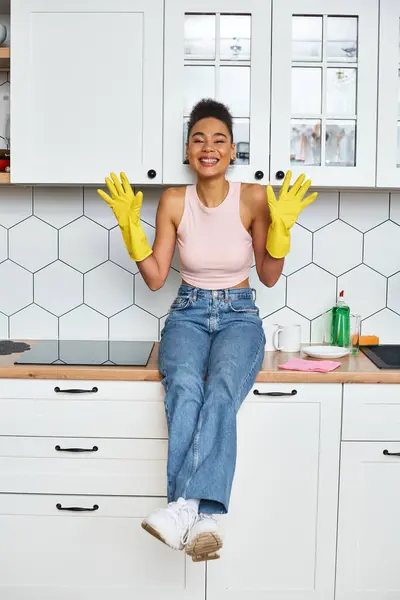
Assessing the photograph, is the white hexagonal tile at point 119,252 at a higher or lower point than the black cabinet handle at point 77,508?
higher

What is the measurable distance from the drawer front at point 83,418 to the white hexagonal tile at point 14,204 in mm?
728

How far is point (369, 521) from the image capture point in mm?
2180

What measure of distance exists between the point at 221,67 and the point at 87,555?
1492mm

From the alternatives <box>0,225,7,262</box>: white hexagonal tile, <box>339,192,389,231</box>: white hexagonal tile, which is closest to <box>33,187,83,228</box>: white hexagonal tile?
<box>0,225,7,262</box>: white hexagonal tile

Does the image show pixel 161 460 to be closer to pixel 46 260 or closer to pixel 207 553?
pixel 207 553

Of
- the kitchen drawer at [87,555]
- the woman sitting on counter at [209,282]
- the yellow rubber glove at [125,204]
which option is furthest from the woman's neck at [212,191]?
the kitchen drawer at [87,555]

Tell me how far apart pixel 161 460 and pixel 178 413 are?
0.90 feet

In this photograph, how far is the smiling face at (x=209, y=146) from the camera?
2.21 metres

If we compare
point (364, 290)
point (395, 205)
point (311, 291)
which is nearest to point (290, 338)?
point (311, 291)

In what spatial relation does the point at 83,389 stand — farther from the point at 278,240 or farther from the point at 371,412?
the point at 371,412

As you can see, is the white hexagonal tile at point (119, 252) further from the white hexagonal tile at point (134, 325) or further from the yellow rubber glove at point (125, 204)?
the yellow rubber glove at point (125, 204)

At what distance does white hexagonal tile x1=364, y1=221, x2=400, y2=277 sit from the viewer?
2602mm

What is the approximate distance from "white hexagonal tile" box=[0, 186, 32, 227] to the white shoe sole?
4.39 ft

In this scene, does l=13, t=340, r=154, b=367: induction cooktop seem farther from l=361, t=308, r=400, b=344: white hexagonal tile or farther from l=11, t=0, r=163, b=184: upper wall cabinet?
l=361, t=308, r=400, b=344: white hexagonal tile
